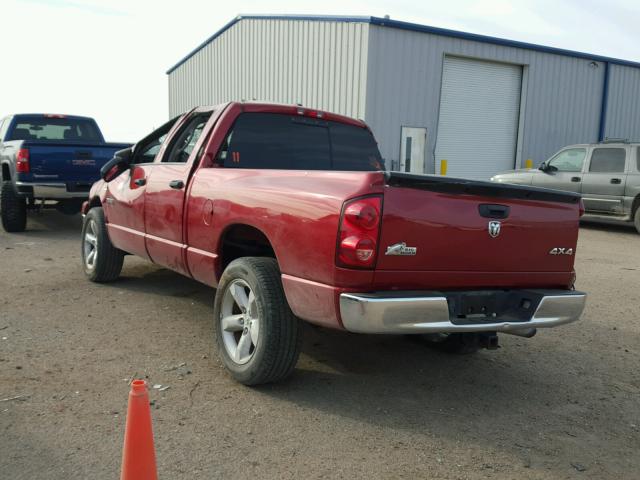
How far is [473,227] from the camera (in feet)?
11.6

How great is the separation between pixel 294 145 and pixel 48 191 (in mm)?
6488

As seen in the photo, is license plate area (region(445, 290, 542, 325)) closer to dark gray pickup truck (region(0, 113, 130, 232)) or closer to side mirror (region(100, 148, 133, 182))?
side mirror (region(100, 148, 133, 182))

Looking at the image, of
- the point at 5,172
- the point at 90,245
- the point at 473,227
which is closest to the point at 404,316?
the point at 473,227

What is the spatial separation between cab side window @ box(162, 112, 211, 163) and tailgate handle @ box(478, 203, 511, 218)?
252 cm

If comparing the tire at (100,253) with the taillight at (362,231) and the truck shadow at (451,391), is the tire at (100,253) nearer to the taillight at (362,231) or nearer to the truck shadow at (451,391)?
the truck shadow at (451,391)

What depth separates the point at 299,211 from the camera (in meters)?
3.57

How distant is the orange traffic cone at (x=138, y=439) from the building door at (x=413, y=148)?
51.0 ft

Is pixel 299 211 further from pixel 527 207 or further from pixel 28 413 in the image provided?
pixel 28 413

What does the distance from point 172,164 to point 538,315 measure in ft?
10.0

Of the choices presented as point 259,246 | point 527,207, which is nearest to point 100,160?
point 259,246

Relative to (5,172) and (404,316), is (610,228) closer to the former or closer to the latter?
(404,316)

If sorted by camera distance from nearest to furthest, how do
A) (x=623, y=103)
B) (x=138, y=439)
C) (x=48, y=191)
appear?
(x=138, y=439)
(x=48, y=191)
(x=623, y=103)

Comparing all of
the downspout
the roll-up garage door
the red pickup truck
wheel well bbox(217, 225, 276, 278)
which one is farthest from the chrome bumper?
the downspout

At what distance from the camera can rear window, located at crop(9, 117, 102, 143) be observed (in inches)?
470
